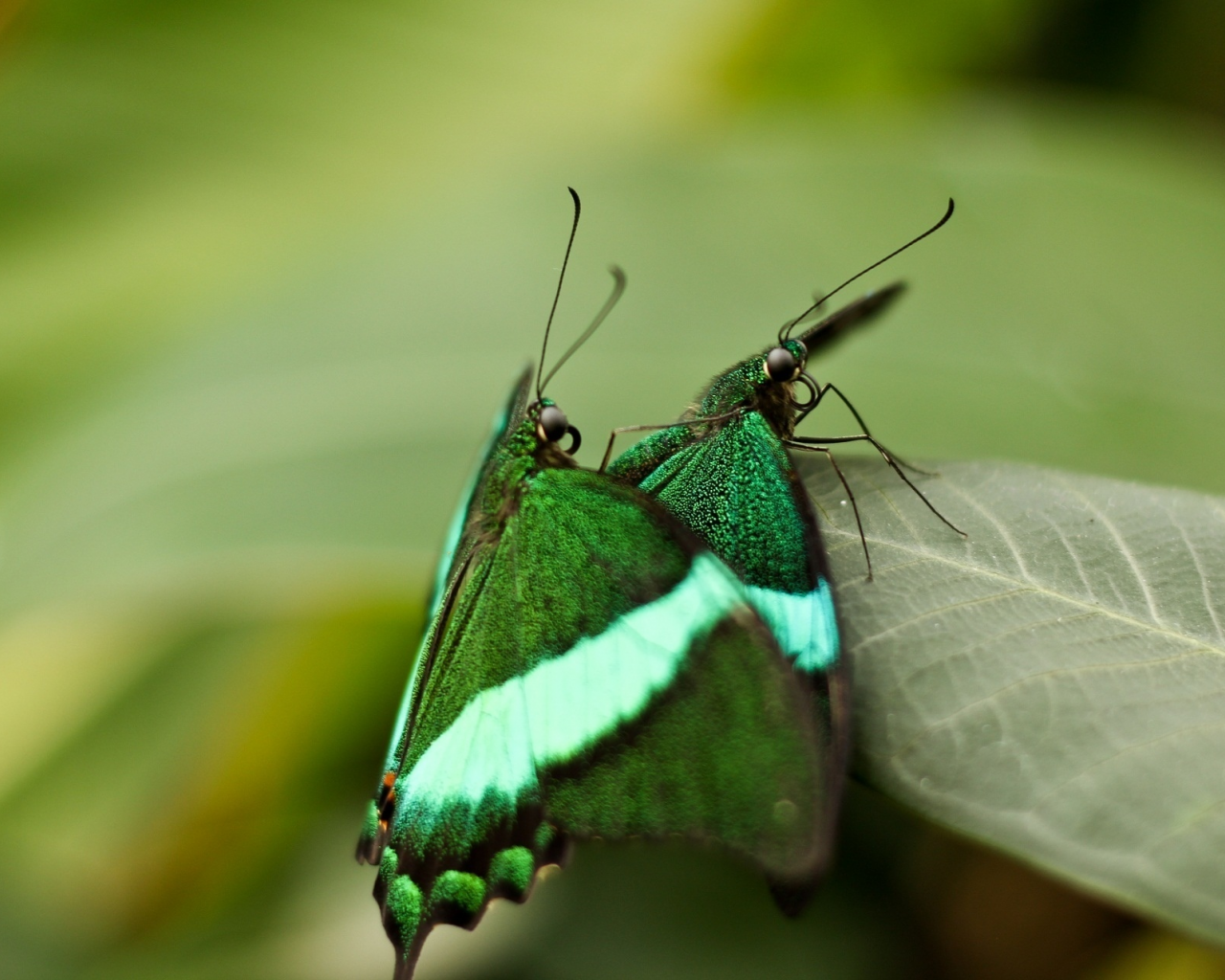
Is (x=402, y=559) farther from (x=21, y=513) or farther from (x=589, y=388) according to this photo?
(x=21, y=513)

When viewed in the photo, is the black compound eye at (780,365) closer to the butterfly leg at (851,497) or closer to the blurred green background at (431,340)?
the butterfly leg at (851,497)

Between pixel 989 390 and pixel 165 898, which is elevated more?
pixel 989 390

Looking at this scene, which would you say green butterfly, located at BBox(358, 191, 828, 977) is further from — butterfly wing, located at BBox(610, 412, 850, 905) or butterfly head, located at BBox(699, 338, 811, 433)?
butterfly head, located at BBox(699, 338, 811, 433)

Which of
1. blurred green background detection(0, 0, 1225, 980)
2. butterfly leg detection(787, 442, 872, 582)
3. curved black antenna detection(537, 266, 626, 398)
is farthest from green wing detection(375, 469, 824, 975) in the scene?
curved black antenna detection(537, 266, 626, 398)

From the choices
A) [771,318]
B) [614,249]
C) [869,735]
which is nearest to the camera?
[869,735]

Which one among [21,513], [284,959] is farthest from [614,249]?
[284,959]
